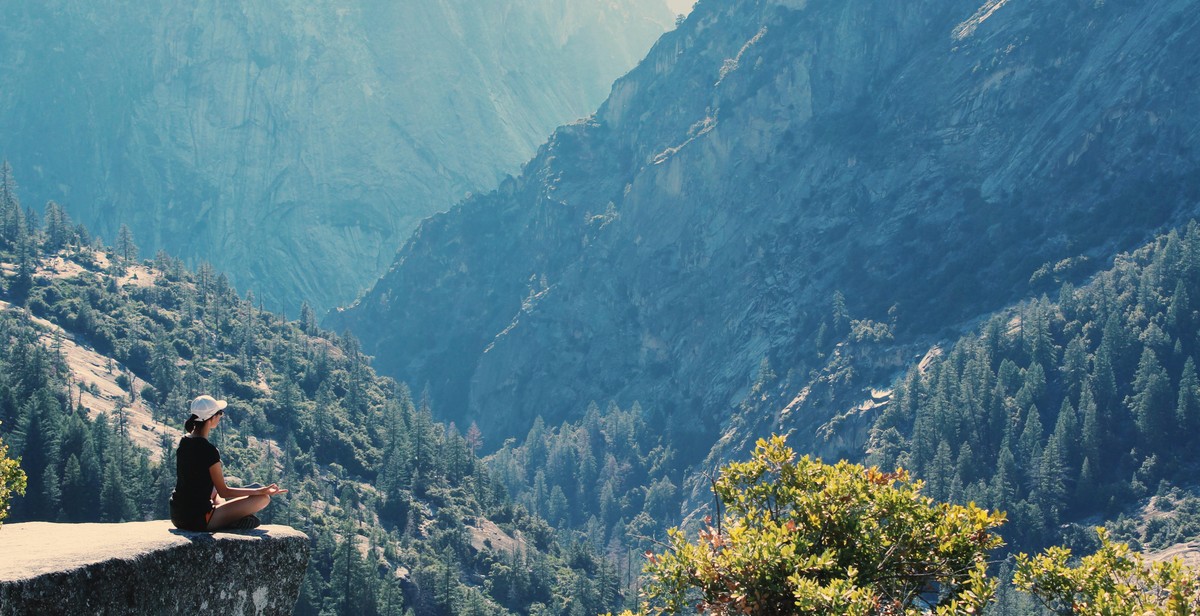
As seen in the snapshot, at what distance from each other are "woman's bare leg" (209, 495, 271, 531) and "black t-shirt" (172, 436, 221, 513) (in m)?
0.16

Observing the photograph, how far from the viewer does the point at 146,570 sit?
1334cm

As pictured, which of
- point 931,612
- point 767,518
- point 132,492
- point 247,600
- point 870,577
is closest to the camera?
point 247,600

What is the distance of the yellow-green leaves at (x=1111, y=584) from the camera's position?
15945mm

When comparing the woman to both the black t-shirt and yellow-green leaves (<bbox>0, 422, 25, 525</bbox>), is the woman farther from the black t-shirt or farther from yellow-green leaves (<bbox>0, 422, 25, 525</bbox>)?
yellow-green leaves (<bbox>0, 422, 25, 525</bbox>)

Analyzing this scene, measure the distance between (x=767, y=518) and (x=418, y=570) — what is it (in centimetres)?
15059

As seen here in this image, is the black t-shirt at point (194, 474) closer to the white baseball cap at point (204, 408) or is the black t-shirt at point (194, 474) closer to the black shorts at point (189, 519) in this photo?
the black shorts at point (189, 519)

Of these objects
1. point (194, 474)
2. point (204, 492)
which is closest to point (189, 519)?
point (204, 492)

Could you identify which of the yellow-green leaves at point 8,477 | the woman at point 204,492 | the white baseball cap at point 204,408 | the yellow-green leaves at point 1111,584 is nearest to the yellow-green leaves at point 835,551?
the yellow-green leaves at point 1111,584

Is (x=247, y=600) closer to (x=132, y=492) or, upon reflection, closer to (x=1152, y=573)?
(x=1152, y=573)

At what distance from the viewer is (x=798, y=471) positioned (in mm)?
20516

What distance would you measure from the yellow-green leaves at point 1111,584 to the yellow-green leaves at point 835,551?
0.96 m

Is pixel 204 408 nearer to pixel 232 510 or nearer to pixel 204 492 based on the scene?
pixel 204 492

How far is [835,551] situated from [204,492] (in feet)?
31.9

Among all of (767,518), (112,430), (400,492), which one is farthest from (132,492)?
(767,518)
